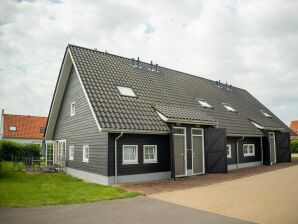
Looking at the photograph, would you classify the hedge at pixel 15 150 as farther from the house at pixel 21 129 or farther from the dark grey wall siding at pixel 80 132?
the dark grey wall siding at pixel 80 132

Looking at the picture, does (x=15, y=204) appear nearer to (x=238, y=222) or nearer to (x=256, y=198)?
(x=238, y=222)

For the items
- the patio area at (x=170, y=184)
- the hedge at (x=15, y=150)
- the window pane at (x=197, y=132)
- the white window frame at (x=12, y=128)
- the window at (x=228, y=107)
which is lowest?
the patio area at (x=170, y=184)

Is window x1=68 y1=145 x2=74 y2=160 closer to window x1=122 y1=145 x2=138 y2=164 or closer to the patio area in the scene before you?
window x1=122 y1=145 x2=138 y2=164

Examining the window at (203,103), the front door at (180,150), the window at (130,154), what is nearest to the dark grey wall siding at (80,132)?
the window at (130,154)

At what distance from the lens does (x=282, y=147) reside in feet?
85.0

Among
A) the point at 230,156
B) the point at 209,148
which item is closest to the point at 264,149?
the point at 230,156

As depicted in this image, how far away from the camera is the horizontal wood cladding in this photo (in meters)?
14.0

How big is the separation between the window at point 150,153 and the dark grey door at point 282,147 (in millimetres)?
15060

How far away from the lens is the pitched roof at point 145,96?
49.2ft

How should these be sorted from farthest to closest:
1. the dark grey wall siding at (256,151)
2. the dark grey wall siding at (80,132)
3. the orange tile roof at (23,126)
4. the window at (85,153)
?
the orange tile roof at (23,126), the dark grey wall siding at (256,151), the window at (85,153), the dark grey wall siding at (80,132)

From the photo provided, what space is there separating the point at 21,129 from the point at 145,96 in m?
35.0

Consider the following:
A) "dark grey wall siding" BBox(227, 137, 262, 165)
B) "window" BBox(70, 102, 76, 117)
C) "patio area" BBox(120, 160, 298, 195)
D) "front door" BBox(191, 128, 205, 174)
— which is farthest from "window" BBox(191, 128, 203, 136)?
"window" BBox(70, 102, 76, 117)

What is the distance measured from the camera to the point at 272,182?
14219 mm

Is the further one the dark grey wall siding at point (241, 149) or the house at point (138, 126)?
the dark grey wall siding at point (241, 149)
